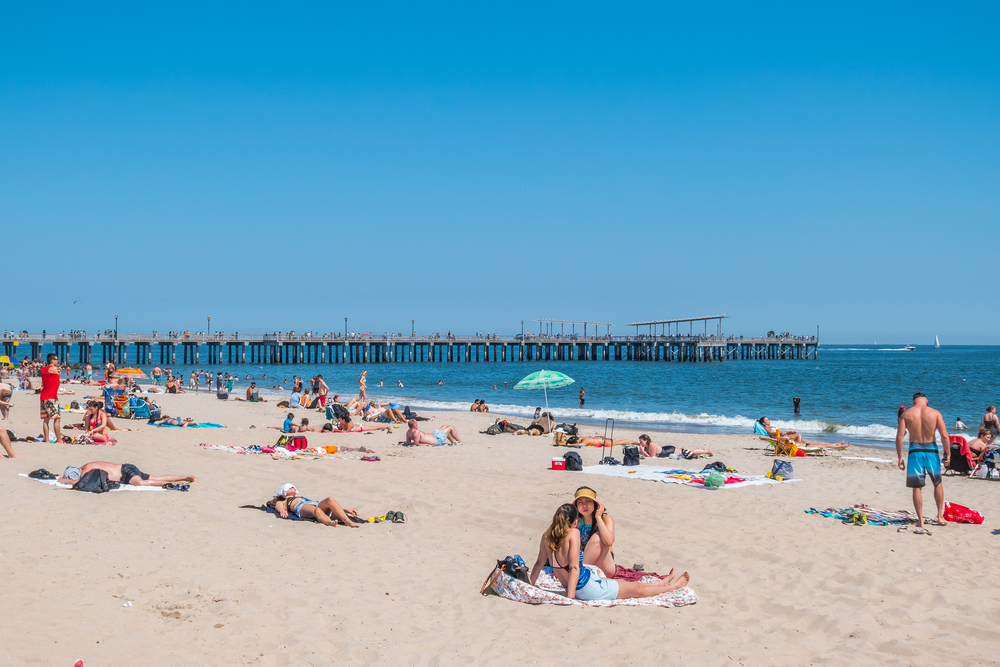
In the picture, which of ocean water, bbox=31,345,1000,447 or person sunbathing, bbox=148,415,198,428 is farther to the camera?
ocean water, bbox=31,345,1000,447

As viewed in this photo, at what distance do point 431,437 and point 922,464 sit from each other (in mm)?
8947

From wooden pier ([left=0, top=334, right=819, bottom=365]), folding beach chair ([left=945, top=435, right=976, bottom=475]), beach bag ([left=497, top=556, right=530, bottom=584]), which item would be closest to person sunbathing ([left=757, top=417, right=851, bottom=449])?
folding beach chair ([left=945, top=435, right=976, bottom=475])

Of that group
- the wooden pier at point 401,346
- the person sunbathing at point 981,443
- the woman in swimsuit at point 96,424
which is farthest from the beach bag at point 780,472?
the wooden pier at point 401,346

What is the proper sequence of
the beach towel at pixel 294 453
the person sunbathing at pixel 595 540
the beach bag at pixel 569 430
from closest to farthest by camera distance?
1. the person sunbathing at pixel 595 540
2. the beach towel at pixel 294 453
3. the beach bag at pixel 569 430

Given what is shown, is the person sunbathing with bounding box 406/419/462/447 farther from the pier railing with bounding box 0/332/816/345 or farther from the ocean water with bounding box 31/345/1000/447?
the pier railing with bounding box 0/332/816/345

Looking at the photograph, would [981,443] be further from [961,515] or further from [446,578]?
[446,578]

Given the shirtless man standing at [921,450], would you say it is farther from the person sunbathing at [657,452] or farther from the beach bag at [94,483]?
the beach bag at [94,483]

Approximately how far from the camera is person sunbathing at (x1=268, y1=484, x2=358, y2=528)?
7152mm

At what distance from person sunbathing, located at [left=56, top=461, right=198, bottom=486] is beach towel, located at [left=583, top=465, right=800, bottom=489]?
5.94m

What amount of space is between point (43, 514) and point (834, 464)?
1203 centimetres

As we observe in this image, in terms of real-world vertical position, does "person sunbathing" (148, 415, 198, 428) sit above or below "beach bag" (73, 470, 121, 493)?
below

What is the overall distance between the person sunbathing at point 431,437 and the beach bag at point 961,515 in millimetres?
8818

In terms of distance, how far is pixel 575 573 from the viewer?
16.9 feet

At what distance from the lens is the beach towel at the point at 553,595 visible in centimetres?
513
